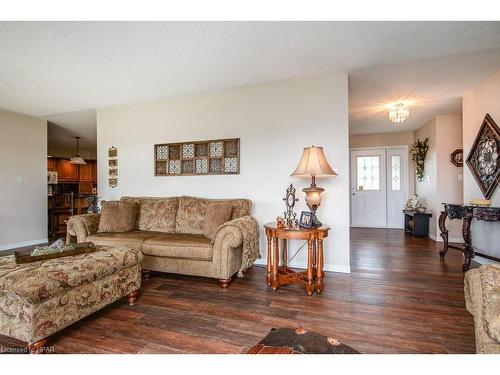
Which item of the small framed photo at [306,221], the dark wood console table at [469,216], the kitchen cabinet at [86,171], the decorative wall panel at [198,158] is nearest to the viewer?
the small framed photo at [306,221]

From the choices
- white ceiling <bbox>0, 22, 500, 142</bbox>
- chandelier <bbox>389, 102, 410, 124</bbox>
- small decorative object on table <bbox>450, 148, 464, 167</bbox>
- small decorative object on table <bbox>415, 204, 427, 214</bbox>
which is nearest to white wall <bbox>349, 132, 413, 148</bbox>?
small decorative object on table <bbox>450, 148, 464, 167</bbox>

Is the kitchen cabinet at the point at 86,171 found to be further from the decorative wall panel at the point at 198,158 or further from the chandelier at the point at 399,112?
the chandelier at the point at 399,112

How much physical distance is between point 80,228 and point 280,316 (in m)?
2.51

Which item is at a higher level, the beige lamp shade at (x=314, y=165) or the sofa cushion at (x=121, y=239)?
the beige lamp shade at (x=314, y=165)

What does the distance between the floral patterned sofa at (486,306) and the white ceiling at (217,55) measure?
1942 millimetres

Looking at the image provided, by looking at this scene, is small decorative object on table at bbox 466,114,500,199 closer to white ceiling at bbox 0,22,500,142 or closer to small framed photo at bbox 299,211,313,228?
white ceiling at bbox 0,22,500,142

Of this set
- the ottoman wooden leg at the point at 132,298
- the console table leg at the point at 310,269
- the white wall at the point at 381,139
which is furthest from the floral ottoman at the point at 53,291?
the white wall at the point at 381,139

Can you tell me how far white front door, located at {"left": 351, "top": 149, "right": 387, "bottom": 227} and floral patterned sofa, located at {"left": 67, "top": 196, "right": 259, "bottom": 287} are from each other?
4.07 meters

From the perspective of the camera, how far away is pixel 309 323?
1.78m

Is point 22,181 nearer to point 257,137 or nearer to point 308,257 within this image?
point 257,137

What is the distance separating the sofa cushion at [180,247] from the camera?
98.8 inches

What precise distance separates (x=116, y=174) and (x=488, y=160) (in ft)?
17.1
